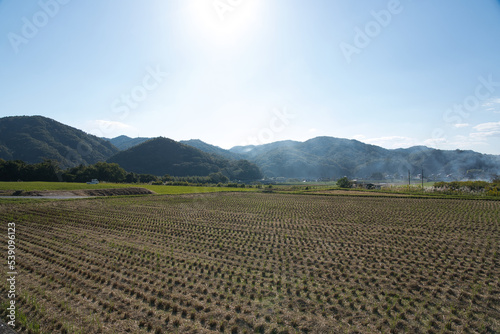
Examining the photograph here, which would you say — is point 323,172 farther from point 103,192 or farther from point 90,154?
point 103,192

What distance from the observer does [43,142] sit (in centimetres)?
10731

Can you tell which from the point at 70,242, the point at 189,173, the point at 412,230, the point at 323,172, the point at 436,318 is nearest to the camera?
the point at 436,318

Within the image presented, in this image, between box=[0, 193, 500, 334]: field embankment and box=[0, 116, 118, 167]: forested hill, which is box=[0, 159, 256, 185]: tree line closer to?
box=[0, 116, 118, 167]: forested hill

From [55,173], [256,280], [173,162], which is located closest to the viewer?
[256,280]

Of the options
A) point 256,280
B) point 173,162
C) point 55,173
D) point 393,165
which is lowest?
point 256,280

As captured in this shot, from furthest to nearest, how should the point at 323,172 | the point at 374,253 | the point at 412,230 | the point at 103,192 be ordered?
the point at 323,172 < the point at 103,192 < the point at 412,230 < the point at 374,253

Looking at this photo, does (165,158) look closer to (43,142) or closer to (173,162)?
(173,162)

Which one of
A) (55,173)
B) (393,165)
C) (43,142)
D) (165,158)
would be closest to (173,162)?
(165,158)

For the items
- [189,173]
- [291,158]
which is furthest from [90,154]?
[291,158]

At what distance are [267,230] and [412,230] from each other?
30.0ft

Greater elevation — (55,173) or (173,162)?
(173,162)

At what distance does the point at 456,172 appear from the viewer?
133 metres

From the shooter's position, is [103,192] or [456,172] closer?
[103,192]

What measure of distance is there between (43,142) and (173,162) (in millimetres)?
52609
